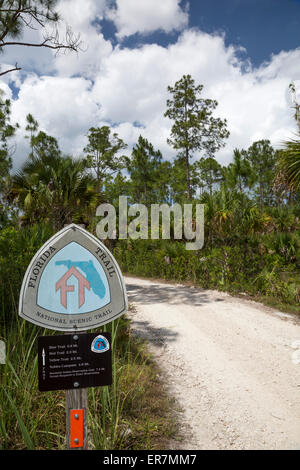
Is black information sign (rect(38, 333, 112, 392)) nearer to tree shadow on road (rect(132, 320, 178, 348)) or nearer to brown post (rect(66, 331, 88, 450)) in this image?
brown post (rect(66, 331, 88, 450))

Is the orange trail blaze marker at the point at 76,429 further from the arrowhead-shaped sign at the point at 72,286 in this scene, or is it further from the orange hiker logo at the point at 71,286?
the orange hiker logo at the point at 71,286

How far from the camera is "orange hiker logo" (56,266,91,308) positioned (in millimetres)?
1882

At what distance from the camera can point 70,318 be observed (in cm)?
187

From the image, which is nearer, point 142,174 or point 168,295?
point 168,295

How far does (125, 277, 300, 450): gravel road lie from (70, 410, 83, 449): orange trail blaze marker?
1246 millimetres

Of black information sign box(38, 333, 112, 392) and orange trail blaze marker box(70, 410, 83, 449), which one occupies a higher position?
black information sign box(38, 333, 112, 392)

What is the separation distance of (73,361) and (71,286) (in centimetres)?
44

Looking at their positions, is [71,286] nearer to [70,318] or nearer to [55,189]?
[70,318]

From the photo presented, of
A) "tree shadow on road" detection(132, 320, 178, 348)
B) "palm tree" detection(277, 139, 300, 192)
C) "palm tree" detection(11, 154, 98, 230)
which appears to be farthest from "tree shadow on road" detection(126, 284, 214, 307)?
"palm tree" detection(277, 139, 300, 192)

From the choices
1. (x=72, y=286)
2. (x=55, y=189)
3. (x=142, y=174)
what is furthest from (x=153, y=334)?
(x=142, y=174)

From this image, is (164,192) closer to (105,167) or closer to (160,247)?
(105,167)
